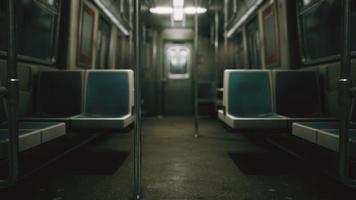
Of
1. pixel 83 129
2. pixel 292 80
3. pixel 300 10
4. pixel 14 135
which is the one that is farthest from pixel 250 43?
pixel 14 135

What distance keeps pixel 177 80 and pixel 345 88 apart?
8.41 meters

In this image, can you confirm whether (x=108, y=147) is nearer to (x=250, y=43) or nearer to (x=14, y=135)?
(x=14, y=135)

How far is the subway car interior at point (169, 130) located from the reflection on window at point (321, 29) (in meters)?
0.01

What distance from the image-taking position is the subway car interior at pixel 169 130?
7.23 ft

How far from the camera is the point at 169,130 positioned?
6625 millimetres

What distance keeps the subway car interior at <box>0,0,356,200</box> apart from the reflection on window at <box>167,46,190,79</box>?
11.9 ft

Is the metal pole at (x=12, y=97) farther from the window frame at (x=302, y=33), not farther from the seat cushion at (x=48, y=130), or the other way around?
the window frame at (x=302, y=33)

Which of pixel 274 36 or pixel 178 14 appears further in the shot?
pixel 178 14

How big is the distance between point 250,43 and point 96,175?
5.08 meters

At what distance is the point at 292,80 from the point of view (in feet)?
13.6

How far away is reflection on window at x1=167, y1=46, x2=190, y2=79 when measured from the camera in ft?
33.9

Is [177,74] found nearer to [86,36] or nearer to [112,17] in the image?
[112,17]

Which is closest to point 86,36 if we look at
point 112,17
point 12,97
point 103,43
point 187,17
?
point 103,43

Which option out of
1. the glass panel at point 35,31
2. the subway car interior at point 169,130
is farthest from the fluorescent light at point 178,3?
the glass panel at point 35,31
